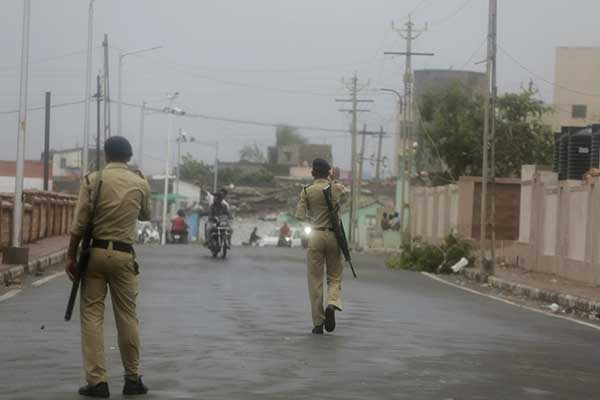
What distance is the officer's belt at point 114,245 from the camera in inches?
341

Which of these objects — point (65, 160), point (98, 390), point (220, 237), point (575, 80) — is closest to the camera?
point (98, 390)

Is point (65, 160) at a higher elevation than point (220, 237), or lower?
higher

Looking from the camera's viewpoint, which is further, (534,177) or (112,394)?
(534,177)

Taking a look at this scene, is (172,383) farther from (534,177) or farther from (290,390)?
(534,177)

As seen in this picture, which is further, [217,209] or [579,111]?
[579,111]

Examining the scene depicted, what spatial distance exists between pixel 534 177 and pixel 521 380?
2317 cm

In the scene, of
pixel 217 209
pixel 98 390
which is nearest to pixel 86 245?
pixel 98 390

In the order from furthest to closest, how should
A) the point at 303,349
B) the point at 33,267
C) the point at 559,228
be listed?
the point at 559,228 < the point at 33,267 < the point at 303,349

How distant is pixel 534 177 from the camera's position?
32750 millimetres

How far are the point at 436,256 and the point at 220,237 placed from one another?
22.1 ft

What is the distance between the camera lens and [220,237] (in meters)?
31.8

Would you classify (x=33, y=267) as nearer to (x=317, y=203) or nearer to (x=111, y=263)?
(x=317, y=203)

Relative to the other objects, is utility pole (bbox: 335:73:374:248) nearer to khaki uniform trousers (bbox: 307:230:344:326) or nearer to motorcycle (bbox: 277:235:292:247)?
motorcycle (bbox: 277:235:292:247)

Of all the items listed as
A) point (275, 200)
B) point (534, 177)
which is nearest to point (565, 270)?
point (534, 177)
